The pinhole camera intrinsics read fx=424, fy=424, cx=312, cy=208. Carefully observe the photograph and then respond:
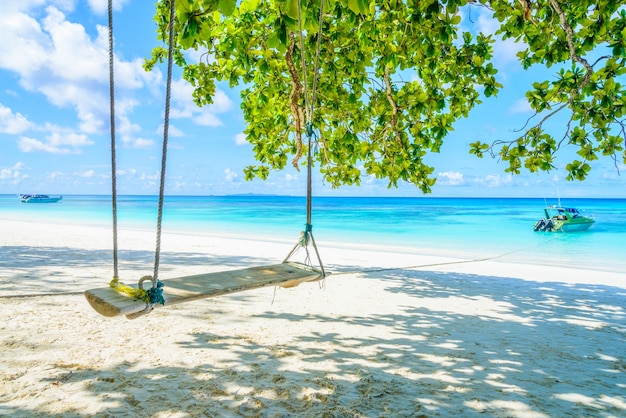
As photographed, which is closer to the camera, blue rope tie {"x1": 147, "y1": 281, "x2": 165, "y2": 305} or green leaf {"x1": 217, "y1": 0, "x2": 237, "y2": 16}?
green leaf {"x1": 217, "y1": 0, "x2": 237, "y2": 16}

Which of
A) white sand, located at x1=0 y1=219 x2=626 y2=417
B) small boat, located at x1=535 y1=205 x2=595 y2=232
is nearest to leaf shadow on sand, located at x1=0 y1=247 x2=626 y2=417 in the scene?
white sand, located at x1=0 y1=219 x2=626 y2=417

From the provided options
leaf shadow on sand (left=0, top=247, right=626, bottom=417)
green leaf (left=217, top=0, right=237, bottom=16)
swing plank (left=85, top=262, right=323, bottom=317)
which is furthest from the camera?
leaf shadow on sand (left=0, top=247, right=626, bottom=417)

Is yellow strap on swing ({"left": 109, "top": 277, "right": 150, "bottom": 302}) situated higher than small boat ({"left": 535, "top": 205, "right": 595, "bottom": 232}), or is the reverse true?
yellow strap on swing ({"left": 109, "top": 277, "right": 150, "bottom": 302})

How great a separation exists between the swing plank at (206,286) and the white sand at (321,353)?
76 centimetres

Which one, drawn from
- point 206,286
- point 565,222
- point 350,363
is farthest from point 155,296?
A: point 565,222

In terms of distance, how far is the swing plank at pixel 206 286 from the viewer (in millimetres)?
2080

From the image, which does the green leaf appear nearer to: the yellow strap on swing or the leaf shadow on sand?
the yellow strap on swing

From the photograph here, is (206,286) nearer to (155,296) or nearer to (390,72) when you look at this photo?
(155,296)

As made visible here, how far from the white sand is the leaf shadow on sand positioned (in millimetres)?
13

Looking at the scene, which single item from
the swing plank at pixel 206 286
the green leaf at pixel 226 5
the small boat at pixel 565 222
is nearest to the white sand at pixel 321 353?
the swing plank at pixel 206 286

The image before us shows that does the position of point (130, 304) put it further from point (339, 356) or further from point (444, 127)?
point (444, 127)

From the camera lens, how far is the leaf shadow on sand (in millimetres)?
2652

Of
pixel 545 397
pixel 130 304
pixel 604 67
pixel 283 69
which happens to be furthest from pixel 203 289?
pixel 283 69

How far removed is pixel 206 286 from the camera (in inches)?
96.8
